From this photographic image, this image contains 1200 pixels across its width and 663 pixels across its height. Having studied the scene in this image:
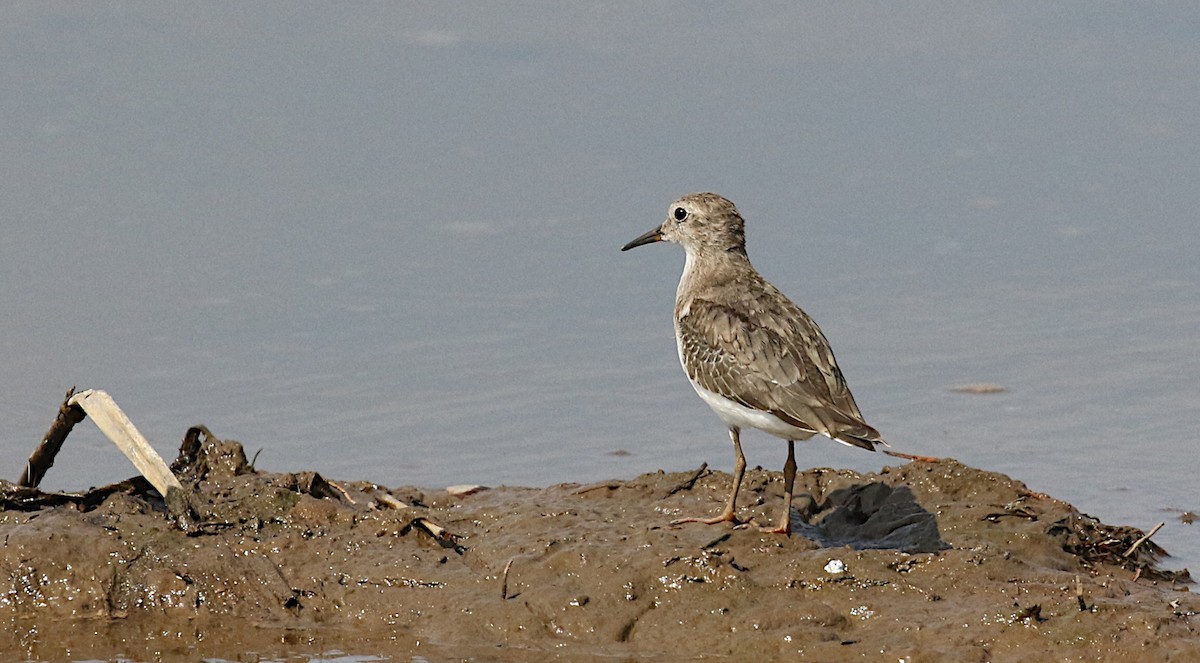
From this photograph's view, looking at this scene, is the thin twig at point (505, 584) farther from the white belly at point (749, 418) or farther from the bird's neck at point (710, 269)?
the bird's neck at point (710, 269)

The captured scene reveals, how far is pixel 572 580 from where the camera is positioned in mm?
7098

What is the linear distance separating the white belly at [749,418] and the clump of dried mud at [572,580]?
1.44 ft

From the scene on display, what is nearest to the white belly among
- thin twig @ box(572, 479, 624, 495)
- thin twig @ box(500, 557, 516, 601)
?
thin twig @ box(572, 479, 624, 495)

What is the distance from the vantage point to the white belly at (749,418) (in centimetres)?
749

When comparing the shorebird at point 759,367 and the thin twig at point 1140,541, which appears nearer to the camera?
the thin twig at point 1140,541

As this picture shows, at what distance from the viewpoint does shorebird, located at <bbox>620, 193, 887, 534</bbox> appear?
7418mm

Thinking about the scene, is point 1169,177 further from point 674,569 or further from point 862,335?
point 674,569

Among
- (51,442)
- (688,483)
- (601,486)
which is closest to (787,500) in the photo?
(688,483)

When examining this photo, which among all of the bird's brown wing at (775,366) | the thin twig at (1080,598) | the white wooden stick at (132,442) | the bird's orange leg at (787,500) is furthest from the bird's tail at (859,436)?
the white wooden stick at (132,442)

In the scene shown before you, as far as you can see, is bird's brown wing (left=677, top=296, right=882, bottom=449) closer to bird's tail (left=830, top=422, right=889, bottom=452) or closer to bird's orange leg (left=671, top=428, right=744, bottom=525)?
bird's tail (left=830, top=422, right=889, bottom=452)

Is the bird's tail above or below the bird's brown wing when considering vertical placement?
below

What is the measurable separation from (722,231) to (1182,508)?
2708 mm

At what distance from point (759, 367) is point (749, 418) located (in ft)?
0.76

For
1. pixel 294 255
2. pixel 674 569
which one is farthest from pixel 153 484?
pixel 294 255
